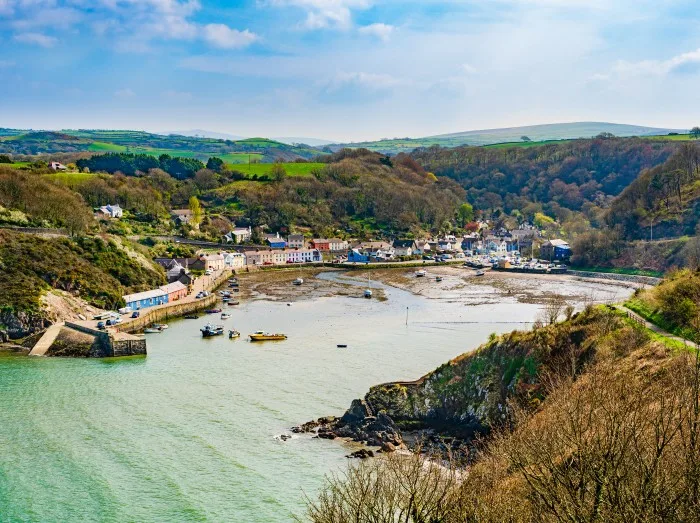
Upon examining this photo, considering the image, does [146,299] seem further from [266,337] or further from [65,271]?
[266,337]

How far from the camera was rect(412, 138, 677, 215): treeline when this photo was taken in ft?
390

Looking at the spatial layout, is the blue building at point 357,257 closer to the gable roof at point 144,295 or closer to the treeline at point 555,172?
the gable roof at point 144,295

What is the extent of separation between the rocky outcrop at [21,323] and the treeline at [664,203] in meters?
56.4

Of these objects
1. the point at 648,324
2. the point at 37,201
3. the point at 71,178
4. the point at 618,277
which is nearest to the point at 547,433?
the point at 648,324

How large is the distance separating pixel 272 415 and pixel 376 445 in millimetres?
4845

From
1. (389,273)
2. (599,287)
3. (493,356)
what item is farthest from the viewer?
(389,273)

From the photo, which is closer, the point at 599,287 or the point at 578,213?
the point at 599,287

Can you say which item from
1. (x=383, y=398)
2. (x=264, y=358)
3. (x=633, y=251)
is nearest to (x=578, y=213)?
(x=633, y=251)

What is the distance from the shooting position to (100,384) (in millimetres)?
30766

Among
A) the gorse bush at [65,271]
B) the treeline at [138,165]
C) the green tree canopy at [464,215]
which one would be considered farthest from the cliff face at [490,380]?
the treeline at [138,165]

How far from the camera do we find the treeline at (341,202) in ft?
317

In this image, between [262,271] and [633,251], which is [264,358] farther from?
[633,251]

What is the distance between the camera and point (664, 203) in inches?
3046

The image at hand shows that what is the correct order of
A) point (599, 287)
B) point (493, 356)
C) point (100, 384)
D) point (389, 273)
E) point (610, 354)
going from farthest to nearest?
point (389, 273), point (599, 287), point (100, 384), point (493, 356), point (610, 354)
